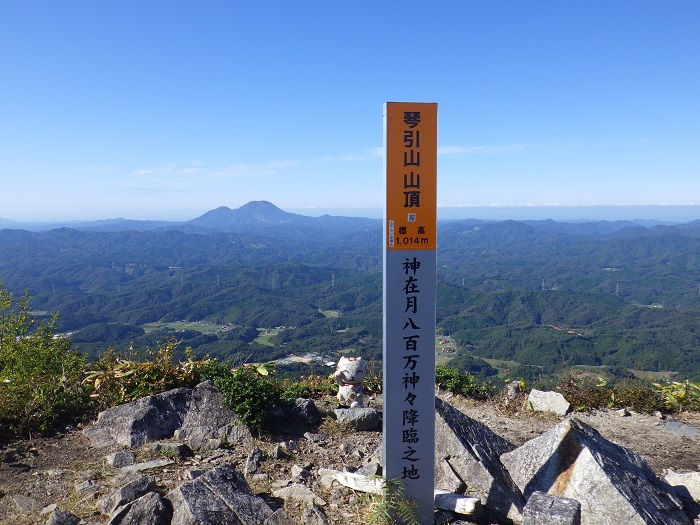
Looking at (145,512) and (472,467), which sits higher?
(145,512)

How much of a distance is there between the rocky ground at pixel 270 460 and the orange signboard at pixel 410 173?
2.59m

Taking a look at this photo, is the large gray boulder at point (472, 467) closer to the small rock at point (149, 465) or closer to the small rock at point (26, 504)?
the small rock at point (149, 465)

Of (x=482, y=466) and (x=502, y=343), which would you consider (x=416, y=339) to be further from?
(x=502, y=343)

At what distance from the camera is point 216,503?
407cm

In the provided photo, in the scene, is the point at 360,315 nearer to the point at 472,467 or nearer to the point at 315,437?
the point at 315,437

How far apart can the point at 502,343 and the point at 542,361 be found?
18163mm

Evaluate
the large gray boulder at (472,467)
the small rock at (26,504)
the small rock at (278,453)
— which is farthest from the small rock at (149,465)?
the large gray boulder at (472,467)

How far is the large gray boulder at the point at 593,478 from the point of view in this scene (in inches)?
166

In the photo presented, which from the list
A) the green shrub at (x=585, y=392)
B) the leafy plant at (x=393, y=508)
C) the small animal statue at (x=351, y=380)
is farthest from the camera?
the green shrub at (x=585, y=392)

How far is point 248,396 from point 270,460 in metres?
1.13

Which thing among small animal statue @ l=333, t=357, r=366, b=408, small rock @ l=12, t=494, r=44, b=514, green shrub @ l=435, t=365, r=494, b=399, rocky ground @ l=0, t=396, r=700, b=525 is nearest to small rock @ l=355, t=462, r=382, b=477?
rocky ground @ l=0, t=396, r=700, b=525

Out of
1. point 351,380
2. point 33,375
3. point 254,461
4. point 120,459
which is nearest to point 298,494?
point 254,461

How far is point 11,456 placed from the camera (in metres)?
5.54

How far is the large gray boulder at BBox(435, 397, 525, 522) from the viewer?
458 cm
